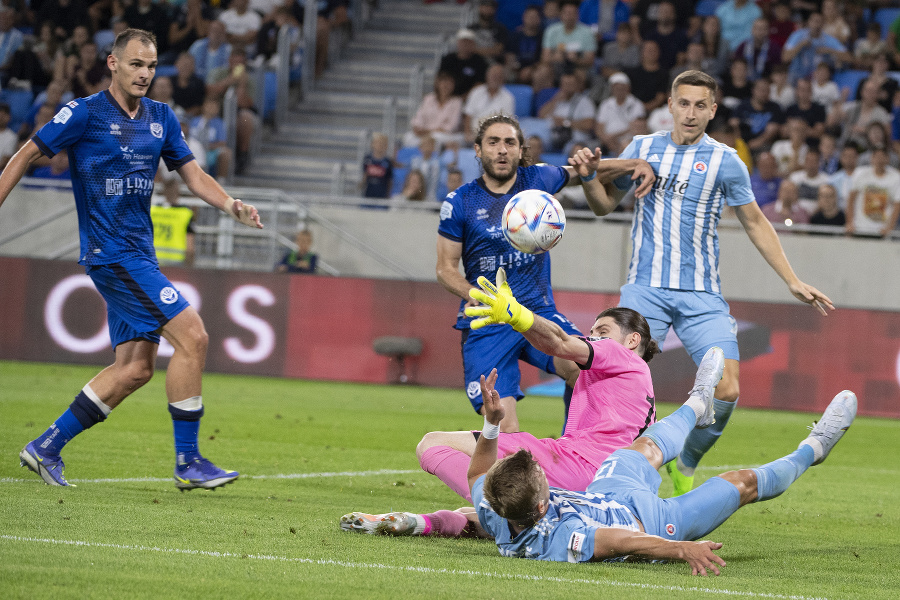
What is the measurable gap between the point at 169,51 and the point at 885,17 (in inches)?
487

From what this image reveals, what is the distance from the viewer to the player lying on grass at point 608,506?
459cm

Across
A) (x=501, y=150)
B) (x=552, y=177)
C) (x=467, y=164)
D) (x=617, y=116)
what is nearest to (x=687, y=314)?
(x=552, y=177)

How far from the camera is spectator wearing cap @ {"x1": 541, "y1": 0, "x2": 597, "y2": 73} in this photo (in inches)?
726

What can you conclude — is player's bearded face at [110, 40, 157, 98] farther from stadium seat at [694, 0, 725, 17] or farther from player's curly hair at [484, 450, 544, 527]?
stadium seat at [694, 0, 725, 17]

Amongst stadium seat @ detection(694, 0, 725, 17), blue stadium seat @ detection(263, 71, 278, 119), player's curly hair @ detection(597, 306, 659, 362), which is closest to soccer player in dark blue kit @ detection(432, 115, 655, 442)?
player's curly hair @ detection(597, 306, 659, 362)

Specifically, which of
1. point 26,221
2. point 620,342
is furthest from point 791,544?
point 26,221

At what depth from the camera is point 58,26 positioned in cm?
2045

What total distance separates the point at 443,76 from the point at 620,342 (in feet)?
43.2

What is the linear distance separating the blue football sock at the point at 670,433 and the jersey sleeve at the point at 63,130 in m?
3.58

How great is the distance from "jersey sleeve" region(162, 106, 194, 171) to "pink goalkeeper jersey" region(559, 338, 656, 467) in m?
2.88

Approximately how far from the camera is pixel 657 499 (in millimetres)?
4859

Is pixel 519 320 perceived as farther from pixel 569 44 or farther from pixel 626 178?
pixel 569 44

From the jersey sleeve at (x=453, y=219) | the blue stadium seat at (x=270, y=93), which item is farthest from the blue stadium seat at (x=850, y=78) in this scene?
the jersey sleeve at (x=453, y=219)

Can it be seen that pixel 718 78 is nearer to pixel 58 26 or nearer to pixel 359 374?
pixel 359 374
